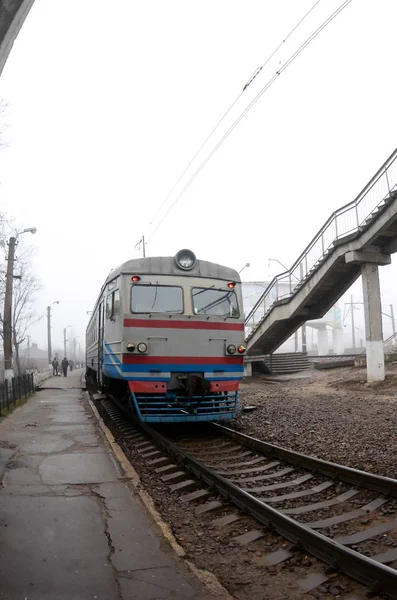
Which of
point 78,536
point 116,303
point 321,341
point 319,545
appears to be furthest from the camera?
point 321,341

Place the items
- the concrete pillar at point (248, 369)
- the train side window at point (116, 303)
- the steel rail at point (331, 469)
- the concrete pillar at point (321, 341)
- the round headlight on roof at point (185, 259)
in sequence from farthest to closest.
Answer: the concrete pillar at point (321, 341) → the concrete pillar at point (248, 369) → the round headlight on roof at point (185, 259) → the train side window at point (116, 303) → the steel rail at point (331, 469)

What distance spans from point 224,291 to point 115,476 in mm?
4695

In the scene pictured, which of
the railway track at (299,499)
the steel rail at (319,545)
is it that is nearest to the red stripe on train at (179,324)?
the railway track at (299,499)

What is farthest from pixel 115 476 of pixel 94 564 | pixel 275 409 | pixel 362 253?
pixel 362 253

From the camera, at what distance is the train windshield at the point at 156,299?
351 inches

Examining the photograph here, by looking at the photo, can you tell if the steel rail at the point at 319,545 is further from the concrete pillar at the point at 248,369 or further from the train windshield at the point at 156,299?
the concrete pillar at the point at 248,369

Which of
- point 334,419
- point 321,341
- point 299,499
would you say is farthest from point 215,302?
point 321,341

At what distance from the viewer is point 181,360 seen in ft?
28.7

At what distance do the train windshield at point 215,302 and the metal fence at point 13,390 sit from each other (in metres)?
6.20

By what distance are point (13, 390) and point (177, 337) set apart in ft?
25.1

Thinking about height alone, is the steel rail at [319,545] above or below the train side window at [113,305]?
below

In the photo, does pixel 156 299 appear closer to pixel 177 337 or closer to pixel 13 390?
pixel 177 337

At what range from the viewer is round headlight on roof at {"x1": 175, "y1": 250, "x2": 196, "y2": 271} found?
945 centimetres

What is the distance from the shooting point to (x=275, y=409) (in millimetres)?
12281
